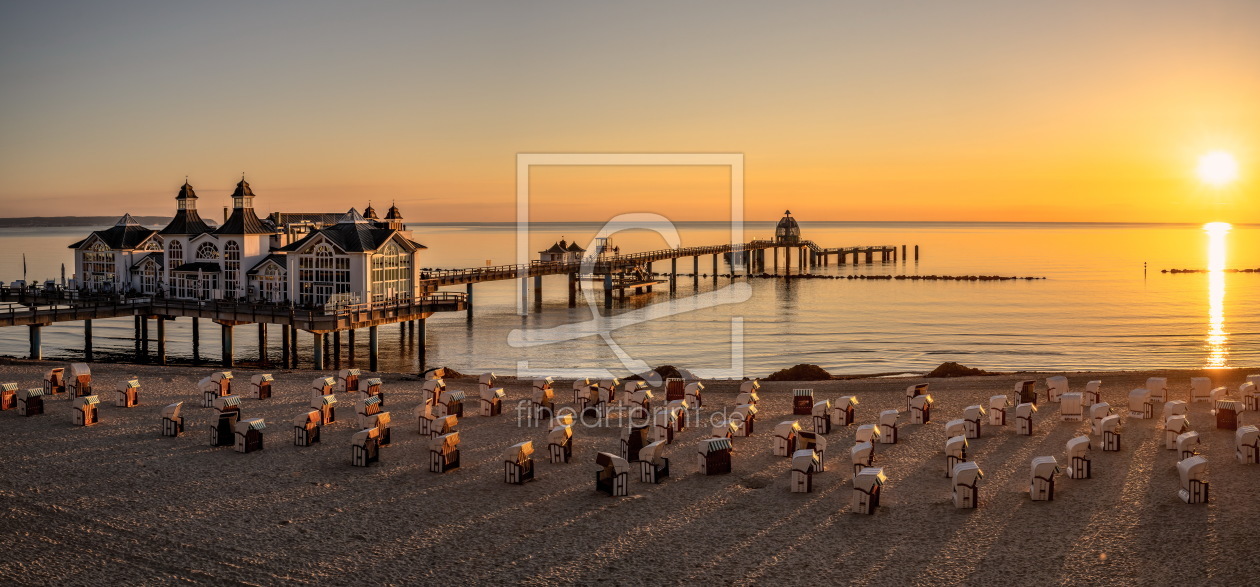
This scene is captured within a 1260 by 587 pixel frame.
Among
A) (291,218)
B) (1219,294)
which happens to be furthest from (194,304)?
(1219,294)

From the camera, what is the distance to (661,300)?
81.5m

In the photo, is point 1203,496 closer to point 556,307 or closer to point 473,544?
point 473,544

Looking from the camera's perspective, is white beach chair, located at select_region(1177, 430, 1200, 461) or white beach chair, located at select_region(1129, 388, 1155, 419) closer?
white beach chair, located at select_region(1177, 430, 1200, 461)

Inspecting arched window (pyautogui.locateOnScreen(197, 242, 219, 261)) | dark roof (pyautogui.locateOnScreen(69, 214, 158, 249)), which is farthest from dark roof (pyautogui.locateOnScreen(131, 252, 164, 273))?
arched window (pyautogui.locateOnScreen(197, 242, 219, 261))

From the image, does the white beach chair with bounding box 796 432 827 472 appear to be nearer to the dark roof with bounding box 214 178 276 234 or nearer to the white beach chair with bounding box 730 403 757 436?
the white beach chair with bounding box 730 403 757 436

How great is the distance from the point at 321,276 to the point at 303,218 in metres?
12.6

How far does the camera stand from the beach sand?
1357cm

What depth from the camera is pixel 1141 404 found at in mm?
24422

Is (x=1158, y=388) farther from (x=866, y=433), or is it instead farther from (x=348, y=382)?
(x=348, y=382)

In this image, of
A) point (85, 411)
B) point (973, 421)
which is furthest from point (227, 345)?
point (973, 421)

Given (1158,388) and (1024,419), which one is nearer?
(1024,419)

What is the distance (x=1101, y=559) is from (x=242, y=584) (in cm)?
1282

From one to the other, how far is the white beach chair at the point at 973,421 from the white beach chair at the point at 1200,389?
913cm

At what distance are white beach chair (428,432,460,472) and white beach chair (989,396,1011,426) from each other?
13.8m
